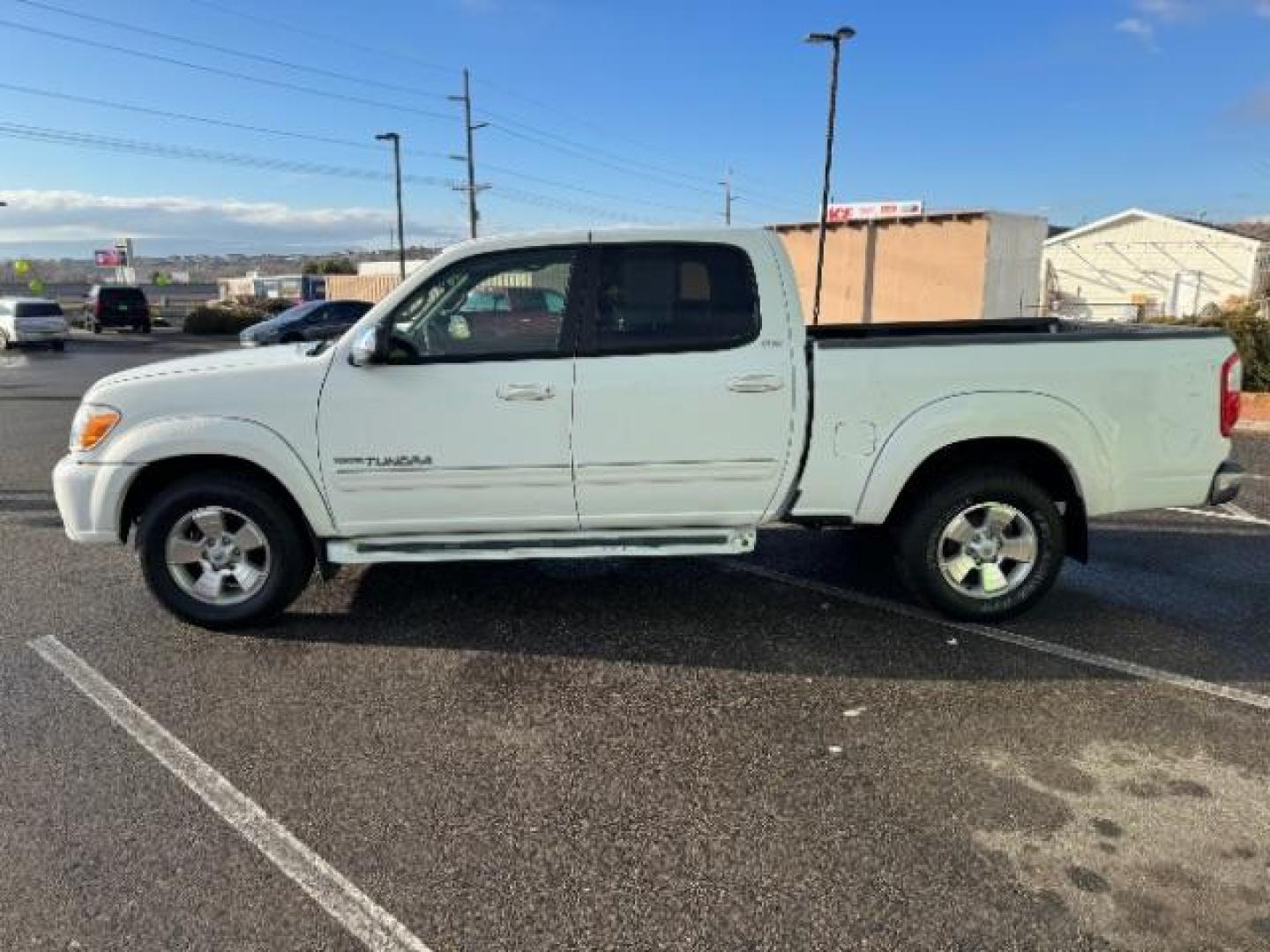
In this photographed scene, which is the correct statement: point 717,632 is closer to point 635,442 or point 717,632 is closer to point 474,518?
point 635,442

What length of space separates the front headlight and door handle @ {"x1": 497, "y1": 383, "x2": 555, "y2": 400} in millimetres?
1900

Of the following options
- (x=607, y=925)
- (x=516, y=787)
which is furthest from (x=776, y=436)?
(x=607, y=925)

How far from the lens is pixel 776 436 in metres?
4.09

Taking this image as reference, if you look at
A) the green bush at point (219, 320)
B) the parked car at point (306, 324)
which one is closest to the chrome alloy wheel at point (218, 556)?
the parked car at point (306, 324)

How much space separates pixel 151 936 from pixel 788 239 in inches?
1237

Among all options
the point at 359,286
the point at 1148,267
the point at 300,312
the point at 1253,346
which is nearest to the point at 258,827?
the point at 1253,346

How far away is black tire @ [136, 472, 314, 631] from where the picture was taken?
4.18 m

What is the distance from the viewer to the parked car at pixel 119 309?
32750mm

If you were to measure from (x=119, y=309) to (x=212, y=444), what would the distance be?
1360 inches

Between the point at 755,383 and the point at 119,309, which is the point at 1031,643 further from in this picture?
the point at 119,309

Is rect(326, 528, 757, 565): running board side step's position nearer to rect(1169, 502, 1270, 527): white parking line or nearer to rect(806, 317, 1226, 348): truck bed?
rect(806, 317, 1226, 348): truck bed

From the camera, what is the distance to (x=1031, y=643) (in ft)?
13.8

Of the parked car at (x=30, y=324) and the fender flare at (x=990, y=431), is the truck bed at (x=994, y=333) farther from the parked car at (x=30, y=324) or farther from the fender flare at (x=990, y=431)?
the parked car at (x=30, y=324)

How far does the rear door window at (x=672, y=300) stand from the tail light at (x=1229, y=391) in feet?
7.52
